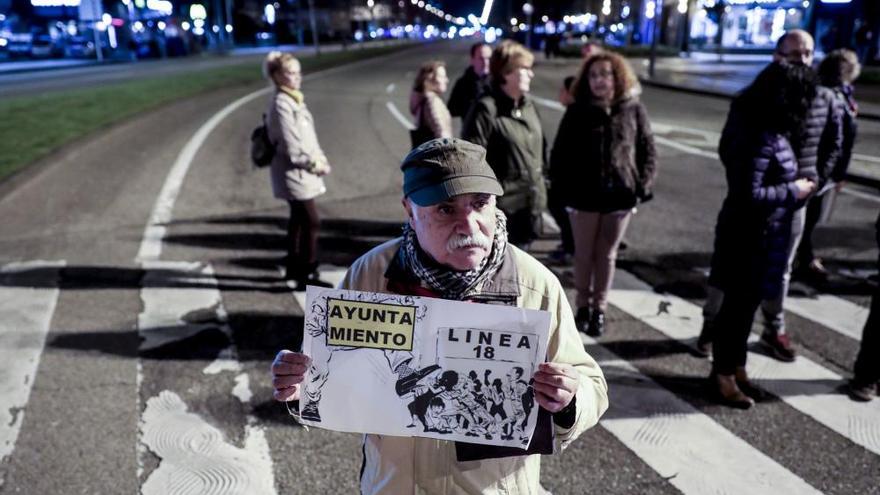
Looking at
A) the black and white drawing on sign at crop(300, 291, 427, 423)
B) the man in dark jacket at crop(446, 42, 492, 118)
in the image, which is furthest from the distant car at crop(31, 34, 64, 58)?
the black and white drawing on sign at crop(300, 291, 427, 423)

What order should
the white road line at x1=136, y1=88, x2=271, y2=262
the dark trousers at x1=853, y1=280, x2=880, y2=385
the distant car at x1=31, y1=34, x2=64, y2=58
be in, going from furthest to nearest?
the distant car at x1=31, y1=34, x2=64, y2=58 < the white road line at x1=136, y1=88, x2=271, y2=262 < the dark trousers at x1=853, y1=280, x2=880, y2=385

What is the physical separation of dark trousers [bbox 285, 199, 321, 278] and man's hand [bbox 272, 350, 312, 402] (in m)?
4.37

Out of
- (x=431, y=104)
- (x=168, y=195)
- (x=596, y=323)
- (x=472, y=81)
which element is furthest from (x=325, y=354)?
(x=168, y=195)

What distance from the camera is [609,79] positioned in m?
4.91

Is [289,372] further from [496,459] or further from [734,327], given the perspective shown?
[734,327]

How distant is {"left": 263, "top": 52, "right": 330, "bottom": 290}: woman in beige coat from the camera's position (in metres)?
5.85

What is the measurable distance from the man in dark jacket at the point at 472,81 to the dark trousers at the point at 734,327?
425 cm

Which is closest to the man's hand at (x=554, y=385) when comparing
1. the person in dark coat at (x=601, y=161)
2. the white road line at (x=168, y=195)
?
the person in dark coat at (x=601, y=161)

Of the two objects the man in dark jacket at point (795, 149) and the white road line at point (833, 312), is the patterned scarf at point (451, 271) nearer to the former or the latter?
the man in dark jacket at point (795, 149)

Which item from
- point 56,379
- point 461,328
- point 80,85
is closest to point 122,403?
point 56,379

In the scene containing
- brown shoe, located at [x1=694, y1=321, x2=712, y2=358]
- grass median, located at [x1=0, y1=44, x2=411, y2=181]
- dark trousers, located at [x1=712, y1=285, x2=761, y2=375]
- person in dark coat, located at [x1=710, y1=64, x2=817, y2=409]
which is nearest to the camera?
person in dark coat, located at [x1=710, y1=64, x2=817, y2=409]

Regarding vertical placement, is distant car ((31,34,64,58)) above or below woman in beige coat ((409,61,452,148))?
above

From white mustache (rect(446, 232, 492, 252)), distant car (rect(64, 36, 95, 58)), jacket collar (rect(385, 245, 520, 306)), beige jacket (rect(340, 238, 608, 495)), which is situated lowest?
beige jacket (rect(340, 238, 608, 495))

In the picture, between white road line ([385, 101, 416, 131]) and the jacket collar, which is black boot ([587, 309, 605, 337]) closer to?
the jacket collar
